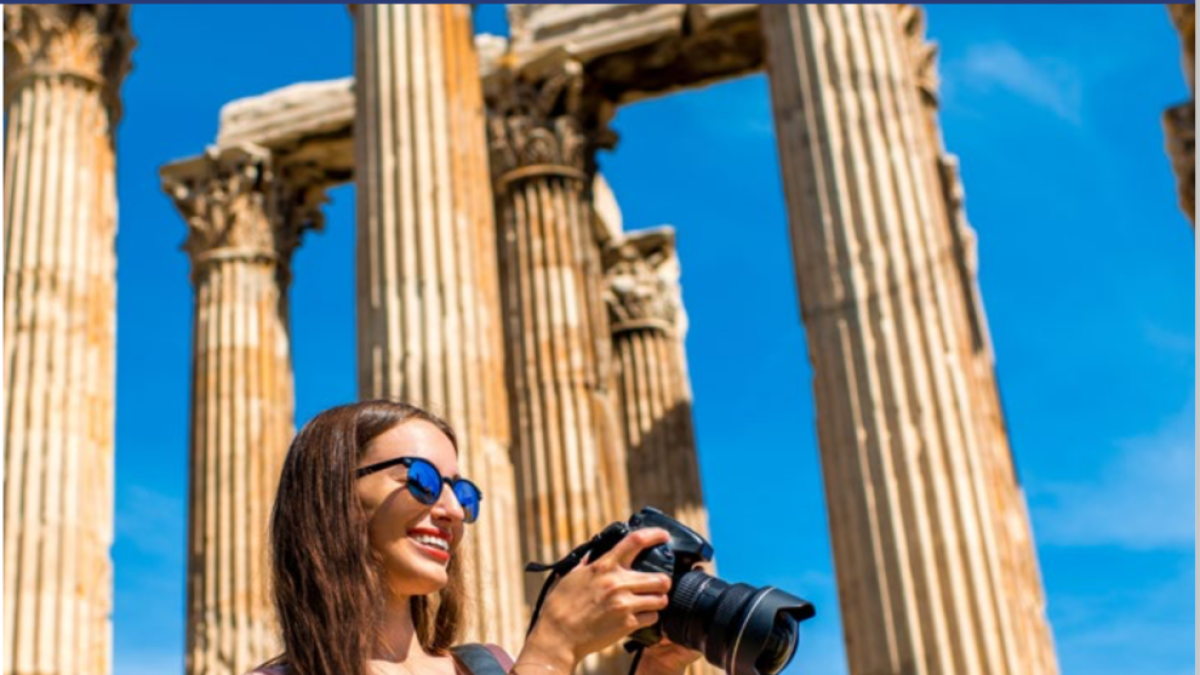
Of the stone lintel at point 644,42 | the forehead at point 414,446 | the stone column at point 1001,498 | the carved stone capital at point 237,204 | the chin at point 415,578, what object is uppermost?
the stone lintel at point 644,42

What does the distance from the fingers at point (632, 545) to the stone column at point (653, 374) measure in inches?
967

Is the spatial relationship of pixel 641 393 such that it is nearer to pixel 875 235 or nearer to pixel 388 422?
pixel 875 235

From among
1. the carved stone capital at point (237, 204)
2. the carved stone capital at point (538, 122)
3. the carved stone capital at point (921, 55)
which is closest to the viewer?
the carved stone capital at point (921, 55)

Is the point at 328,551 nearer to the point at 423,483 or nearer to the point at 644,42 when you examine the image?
the point at 423,483

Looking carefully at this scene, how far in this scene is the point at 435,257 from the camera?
18.5 metres

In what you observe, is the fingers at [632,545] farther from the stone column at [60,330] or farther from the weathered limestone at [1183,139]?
the stone column at [60,330]

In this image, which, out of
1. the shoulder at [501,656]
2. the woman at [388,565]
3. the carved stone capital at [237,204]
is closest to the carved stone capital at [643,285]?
the carved stone capital at [237,204]

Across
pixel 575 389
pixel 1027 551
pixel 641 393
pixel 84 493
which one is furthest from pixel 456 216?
pixel 641 393

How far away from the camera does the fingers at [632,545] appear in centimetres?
296

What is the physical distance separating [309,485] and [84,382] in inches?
688

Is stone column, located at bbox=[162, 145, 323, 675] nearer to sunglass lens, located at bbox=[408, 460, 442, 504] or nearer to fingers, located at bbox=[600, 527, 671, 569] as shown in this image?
sunglass lens, located at bbox=[408, 460, 442, 504]

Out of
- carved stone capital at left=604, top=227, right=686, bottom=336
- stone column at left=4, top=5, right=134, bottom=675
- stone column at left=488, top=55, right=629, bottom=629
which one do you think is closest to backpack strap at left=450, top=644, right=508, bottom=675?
stone column at left=4, top=5, right=134, bottom=675

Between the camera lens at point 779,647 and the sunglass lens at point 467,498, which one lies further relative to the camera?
the sunglass lens at point 467,498

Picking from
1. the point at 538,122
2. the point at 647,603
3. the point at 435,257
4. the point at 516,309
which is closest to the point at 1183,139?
the point at 435,257
